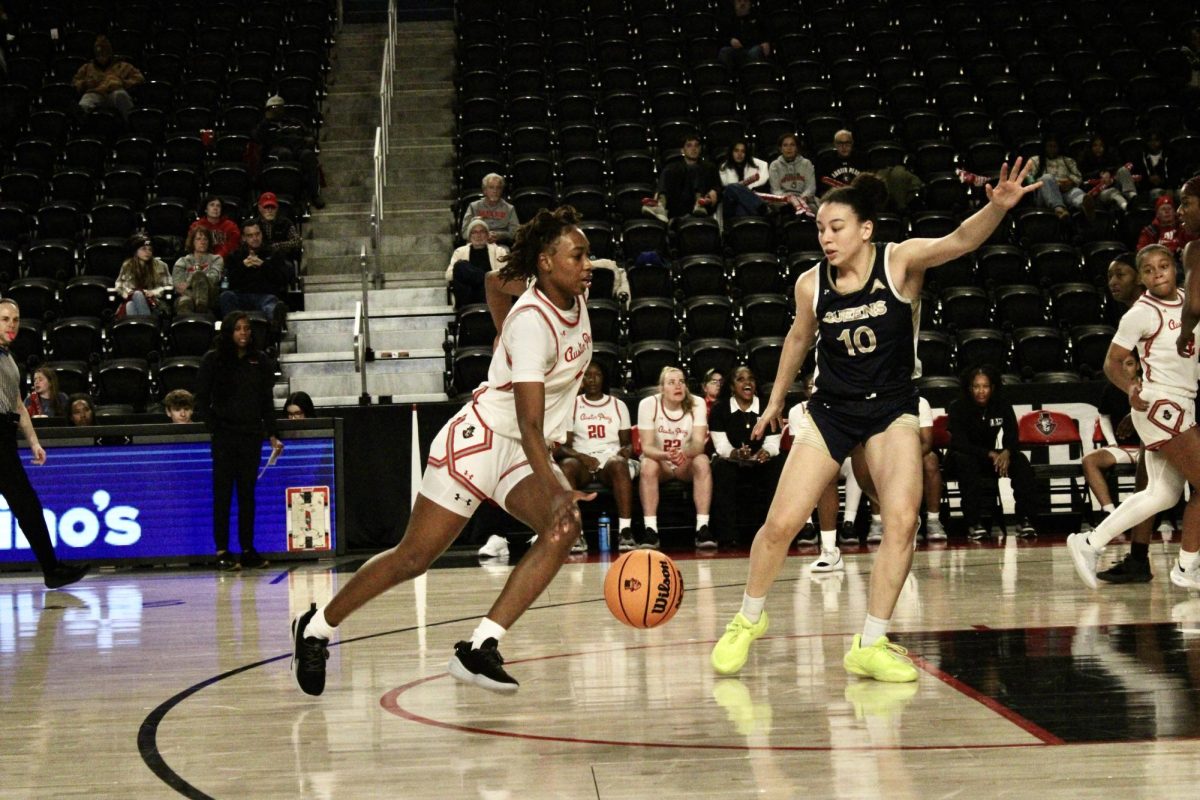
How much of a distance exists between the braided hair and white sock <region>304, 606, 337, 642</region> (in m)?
1.41

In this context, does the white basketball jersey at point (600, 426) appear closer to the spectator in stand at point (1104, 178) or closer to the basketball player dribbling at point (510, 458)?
the spectator in stand at point (1104, 178)

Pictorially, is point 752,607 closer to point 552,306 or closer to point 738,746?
point 738,746

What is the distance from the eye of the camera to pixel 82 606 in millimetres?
8656

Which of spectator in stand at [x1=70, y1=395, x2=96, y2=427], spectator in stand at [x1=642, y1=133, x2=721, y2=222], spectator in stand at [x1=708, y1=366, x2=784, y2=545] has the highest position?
spectator in stand at [x1=642, y1=133, x2=721, y2=222]

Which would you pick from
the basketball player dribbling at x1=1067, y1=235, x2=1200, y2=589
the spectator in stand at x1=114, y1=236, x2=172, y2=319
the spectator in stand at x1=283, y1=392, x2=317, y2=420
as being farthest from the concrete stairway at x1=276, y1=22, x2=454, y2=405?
the basketball player dribbling at x1=1067, y1=235, x2=1200, y2=589

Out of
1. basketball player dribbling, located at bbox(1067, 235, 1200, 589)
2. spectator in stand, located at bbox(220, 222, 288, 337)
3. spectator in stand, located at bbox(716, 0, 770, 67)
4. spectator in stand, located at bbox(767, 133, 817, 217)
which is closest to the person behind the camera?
basketball player dribbling, located at bbox(1067, 235, 1200, 589)

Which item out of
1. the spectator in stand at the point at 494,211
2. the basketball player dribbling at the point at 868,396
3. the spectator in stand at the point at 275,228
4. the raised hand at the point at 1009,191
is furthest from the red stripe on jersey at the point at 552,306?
the spectator in stand at the point at 275,228

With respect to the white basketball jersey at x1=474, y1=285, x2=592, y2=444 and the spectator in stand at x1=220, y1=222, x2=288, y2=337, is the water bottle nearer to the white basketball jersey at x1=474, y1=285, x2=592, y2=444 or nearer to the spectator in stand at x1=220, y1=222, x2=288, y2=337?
the spectator in stand at x1=220, y1=222, x2=288, y2=337

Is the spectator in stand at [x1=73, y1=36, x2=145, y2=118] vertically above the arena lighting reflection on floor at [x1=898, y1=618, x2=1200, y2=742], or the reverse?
the spectator in stand at [x1=73, y1=36, x2=145, y2=118]

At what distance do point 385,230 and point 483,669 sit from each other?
11.6 m

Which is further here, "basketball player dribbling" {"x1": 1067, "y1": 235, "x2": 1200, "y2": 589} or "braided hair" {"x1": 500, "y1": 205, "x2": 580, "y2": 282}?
"basketball player dribbling" {"x1": 1067, "y1": 235, "x2": 1200, "y2": 589}

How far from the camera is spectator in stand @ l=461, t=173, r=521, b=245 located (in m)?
13.7

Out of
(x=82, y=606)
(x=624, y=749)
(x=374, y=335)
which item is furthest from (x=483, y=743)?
(x=374, y=335)

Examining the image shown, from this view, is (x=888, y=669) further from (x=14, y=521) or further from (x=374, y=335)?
(x=374, y=335)
